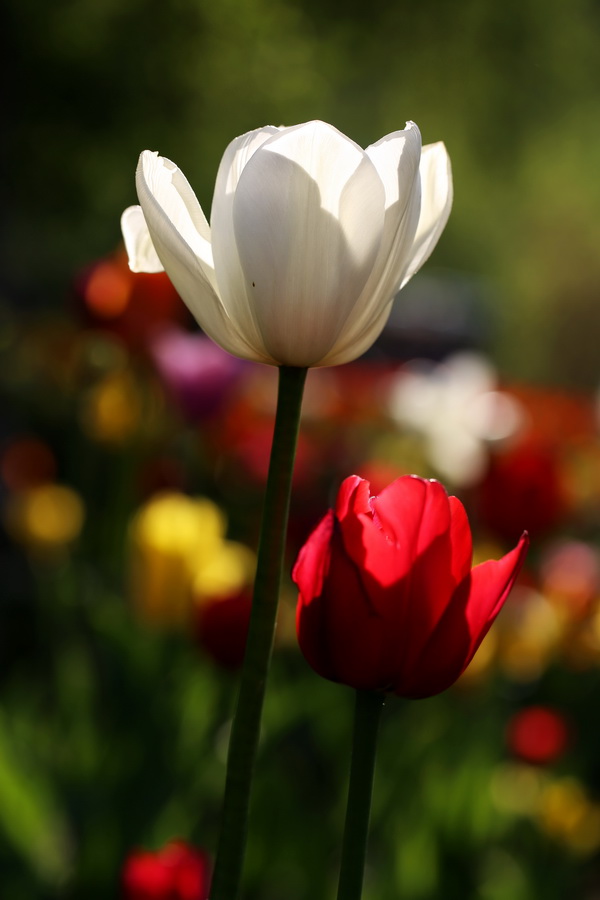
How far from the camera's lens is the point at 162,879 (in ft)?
2.04

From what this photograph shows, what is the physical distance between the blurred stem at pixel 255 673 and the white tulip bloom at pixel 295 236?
0.14 ft

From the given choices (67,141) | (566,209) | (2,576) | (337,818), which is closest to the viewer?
(337,818)

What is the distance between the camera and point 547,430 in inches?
139

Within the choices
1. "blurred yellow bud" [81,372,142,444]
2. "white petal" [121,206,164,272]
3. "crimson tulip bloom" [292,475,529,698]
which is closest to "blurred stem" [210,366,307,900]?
"crimson tulip bloom" [292,475,529,698]

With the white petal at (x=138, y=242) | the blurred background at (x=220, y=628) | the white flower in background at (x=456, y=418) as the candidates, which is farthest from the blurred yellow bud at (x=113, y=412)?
the white petal at (x=138, y=242)

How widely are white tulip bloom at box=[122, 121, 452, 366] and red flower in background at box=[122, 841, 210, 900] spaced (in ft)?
1.18

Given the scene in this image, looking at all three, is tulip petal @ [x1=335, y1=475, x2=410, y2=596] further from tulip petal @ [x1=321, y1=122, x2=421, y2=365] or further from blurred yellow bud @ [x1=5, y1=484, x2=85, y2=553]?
blurred yellow bud @ [x1=5, y1=484, x2=85, y2=553]

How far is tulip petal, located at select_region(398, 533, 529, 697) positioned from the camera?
1.21ft

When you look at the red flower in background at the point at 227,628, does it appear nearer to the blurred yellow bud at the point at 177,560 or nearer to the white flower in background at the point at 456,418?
the blurred yellow bud at the point at 177,560

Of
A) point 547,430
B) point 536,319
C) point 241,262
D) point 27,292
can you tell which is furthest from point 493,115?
point 241,262

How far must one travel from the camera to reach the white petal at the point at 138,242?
0.44 meters

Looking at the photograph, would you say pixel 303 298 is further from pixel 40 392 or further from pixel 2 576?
pixel 40 392

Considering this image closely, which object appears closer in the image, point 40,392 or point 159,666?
point 159,666

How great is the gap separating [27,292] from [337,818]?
18.0 ft
